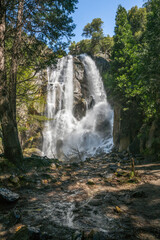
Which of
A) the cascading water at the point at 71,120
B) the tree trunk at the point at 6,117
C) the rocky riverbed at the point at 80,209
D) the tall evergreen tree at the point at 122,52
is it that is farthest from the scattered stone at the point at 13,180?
the cascading water at the point at 71,120

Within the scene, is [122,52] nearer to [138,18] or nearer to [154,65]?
[154,65]

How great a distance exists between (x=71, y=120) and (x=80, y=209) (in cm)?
2009

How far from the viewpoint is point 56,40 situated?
240 inches

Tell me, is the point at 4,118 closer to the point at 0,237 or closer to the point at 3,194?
the point at 3,194

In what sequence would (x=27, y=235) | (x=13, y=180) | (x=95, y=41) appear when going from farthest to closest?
(x=95, y=41) → (x=13, y=180) → (x=27, y=235)

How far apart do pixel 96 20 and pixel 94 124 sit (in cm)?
2815

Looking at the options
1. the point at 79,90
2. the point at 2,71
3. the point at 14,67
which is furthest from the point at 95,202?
the point at 79,90

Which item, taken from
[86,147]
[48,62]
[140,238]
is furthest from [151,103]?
[86,147]

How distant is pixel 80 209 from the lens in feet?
8.07

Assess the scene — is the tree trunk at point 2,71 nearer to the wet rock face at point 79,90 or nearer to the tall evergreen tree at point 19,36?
the tall evergreen tree at point 19,36

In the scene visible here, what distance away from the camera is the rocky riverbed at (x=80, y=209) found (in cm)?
172

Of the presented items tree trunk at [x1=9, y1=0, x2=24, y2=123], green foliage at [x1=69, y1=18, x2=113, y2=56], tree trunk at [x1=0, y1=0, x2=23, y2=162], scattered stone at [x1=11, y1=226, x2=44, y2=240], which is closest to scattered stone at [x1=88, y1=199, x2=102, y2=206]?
scattered stone at [x1=11, y1=226, x2=44, y2=240]

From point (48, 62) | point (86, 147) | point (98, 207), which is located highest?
point (48, 62)

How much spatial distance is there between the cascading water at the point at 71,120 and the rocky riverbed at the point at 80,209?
1237 centimetres
